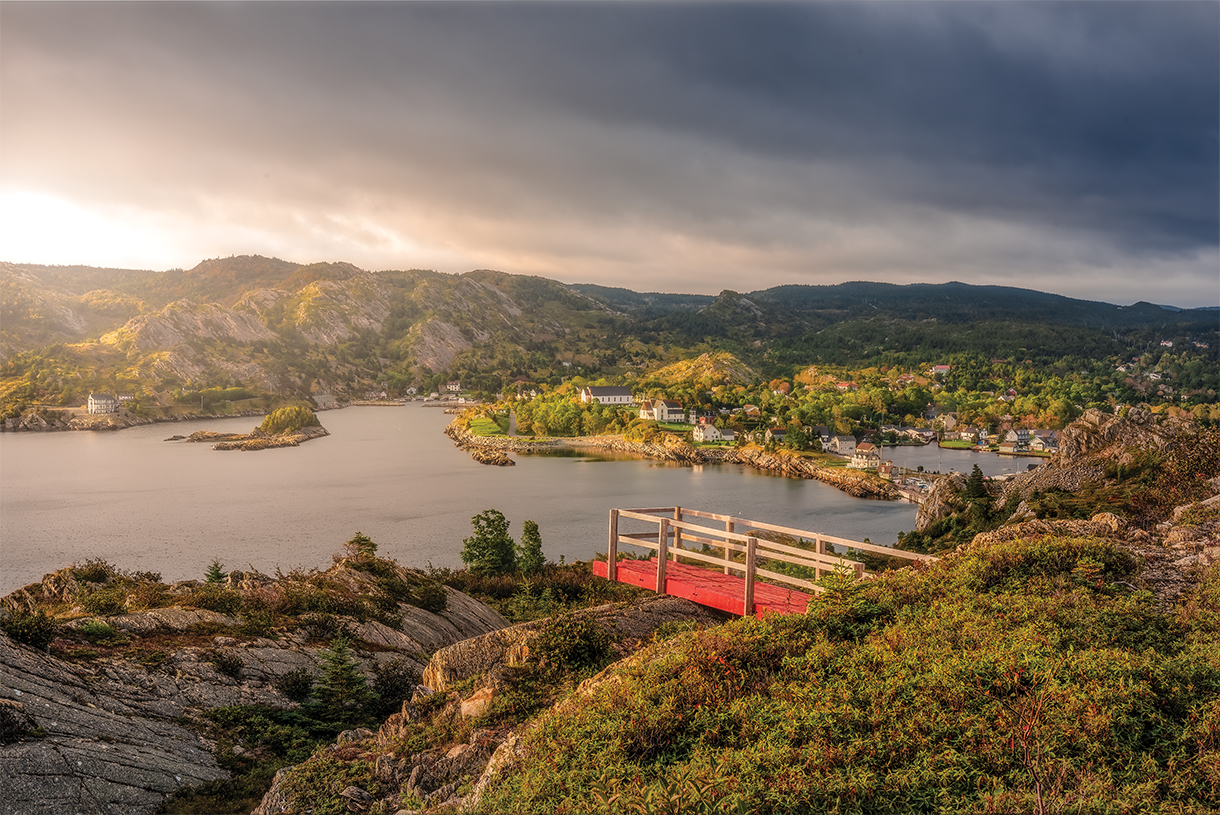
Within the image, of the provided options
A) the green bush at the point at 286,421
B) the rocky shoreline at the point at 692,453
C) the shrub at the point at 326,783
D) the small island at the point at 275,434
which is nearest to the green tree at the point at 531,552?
the shrub at the point at 326,783

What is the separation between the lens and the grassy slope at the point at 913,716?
356 cm

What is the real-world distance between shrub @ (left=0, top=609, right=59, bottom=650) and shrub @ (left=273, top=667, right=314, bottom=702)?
2477 mm

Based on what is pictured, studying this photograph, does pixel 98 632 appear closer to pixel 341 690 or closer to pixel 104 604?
pixel 104 604

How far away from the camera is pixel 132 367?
11612 cm

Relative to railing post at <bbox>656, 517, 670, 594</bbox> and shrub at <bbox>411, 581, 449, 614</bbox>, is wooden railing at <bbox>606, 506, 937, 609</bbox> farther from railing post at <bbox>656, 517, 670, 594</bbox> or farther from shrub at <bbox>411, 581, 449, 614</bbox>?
shrub at <bbox>411, 581, 449, 614</bbox>

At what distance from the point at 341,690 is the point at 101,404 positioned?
113m

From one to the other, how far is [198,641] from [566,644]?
5.28 meters

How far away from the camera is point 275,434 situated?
280 feet

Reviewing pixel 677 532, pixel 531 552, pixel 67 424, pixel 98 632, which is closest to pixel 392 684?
pixel 98 632

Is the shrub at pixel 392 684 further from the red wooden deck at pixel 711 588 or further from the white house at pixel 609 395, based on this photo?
the white house at pixel 609 395

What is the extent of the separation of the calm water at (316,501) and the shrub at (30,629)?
20.5 metres

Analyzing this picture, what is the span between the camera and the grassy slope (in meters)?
3.56

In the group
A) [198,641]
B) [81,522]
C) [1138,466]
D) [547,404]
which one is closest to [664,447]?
[547,404]

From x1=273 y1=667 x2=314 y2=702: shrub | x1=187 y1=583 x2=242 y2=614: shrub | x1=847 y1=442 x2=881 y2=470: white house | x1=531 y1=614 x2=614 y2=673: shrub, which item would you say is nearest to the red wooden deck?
x1=531 y1=614 x2=614 y2=673: shrub
